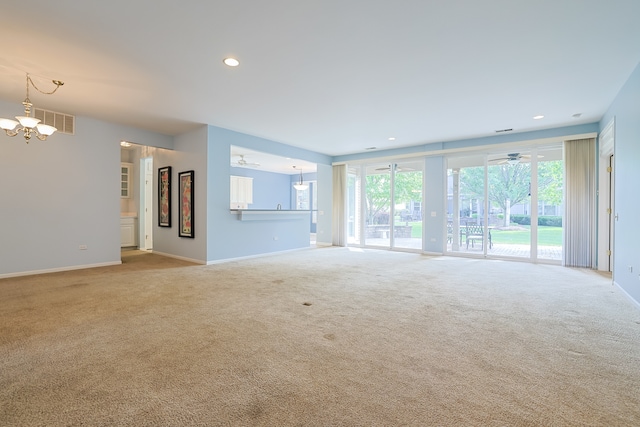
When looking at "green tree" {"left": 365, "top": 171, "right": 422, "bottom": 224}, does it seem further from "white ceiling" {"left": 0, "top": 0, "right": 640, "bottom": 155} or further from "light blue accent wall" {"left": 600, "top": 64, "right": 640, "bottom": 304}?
"light blue accent wall" {"left": 600, "top": 64, "right": 640, "bottom": 304}

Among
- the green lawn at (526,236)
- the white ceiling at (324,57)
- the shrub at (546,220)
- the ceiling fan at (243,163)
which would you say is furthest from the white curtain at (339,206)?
the shrub at (546,220)

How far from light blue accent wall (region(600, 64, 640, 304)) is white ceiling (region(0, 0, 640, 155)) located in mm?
310

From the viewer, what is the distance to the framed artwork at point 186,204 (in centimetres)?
639

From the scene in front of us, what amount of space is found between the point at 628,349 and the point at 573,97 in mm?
3865

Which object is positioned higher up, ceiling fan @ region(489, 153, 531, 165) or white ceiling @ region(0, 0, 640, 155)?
white ceiling @ region(0, 0, 640, 155)

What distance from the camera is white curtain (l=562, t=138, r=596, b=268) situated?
5.82 metres

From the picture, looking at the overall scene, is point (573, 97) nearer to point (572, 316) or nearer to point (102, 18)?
point (572, 316)

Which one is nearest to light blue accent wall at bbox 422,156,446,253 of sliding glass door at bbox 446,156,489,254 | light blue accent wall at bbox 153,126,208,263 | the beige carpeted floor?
sliding glass door at bbox 446,156,489,254

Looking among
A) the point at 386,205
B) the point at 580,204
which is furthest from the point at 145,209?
the point at 580,204

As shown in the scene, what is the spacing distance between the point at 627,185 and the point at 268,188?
10779 mm

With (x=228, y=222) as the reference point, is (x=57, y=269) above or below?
below

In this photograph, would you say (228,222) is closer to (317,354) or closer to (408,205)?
(317,354)

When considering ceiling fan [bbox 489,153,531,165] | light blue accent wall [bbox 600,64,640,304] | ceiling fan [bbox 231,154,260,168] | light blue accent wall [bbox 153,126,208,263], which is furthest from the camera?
ceiling fan [bbox 231,154,260,168]

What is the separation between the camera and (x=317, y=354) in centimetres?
229
